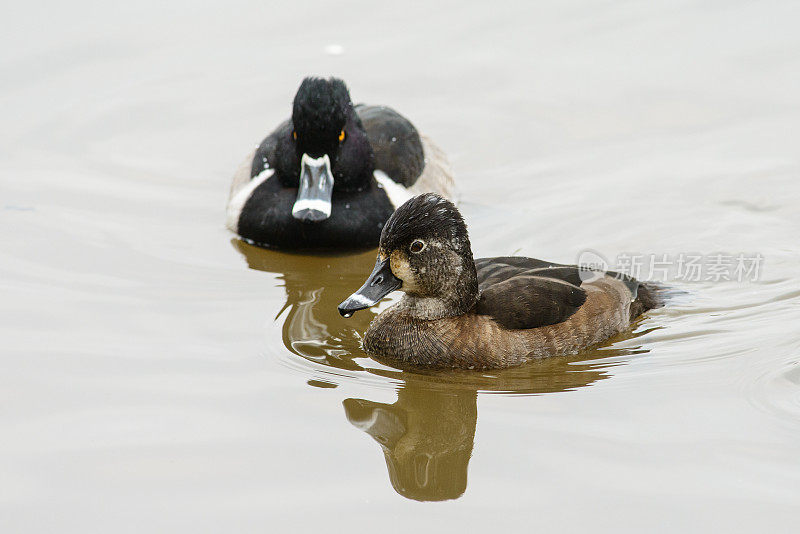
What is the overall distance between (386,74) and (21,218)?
3.95 metres

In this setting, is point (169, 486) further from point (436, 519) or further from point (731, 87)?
point (731, 87)

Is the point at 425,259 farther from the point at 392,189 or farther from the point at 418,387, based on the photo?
the point at 392,189

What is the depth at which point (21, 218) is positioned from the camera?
29.0ft

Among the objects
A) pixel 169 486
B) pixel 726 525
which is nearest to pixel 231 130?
pixel 169 486

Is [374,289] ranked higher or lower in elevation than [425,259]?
lower

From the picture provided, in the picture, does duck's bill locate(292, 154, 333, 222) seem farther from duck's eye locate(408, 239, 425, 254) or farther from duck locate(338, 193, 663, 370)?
duck's eye locate(408, 239, 425, 254)

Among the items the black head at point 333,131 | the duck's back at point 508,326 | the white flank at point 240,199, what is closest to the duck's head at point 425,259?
the duck's back at point 508,326

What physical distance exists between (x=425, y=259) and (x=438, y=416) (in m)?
0.89

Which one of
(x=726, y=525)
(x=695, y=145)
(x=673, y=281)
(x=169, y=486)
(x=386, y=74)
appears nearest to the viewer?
(x=726, y=525)

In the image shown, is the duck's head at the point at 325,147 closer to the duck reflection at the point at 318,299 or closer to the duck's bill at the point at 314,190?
the duck's bill at the point at 314,190

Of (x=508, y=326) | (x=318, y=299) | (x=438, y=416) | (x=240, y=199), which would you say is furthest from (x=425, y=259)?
(x=240, y=199)

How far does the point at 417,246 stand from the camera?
21.3ft

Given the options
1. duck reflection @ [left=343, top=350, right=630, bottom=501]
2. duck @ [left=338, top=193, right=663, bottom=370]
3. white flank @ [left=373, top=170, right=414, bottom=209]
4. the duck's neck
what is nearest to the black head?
white flank @ [left=373, top=170, right=414, bottom=209]

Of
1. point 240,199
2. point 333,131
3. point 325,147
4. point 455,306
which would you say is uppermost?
point 333,131
